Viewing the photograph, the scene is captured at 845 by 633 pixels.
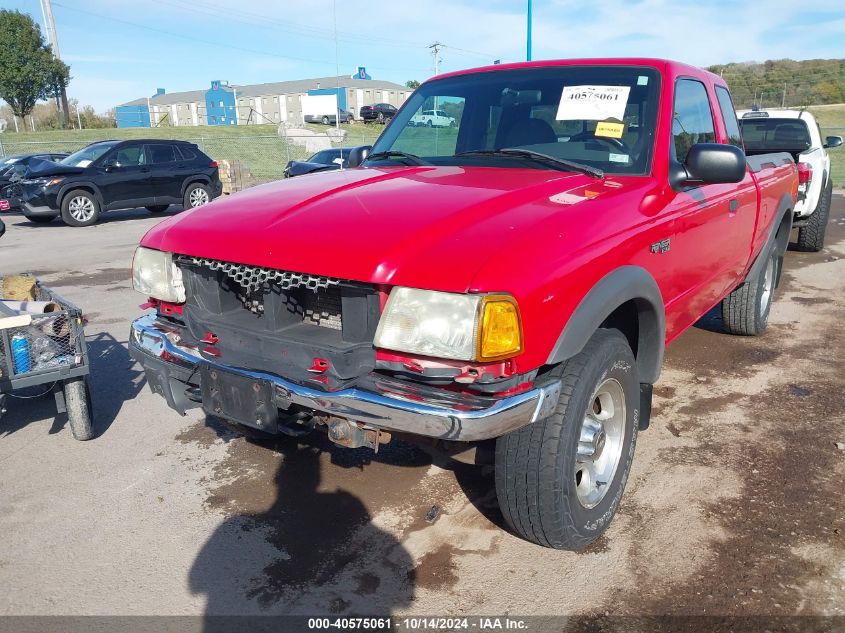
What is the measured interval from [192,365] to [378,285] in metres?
0.98

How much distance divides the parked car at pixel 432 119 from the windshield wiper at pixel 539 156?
428 mm

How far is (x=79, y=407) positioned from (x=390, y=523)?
205cm

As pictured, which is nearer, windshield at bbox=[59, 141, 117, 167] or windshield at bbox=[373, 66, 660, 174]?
windshield at bbox=[373, 66, 660, 174]

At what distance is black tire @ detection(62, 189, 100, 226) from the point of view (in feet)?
44.5

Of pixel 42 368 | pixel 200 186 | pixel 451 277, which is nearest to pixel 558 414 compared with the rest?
pixel 451 277

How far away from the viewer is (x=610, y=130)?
3357 millimetres

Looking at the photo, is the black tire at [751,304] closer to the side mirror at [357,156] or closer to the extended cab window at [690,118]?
the extended cab window at [690,118]

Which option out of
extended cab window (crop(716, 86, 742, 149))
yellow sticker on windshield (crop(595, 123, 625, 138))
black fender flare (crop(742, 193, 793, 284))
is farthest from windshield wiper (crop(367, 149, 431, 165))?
black fender flare (crop(742, 193, 793, 284))

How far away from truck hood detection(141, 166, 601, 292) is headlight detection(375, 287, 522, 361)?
58 mm

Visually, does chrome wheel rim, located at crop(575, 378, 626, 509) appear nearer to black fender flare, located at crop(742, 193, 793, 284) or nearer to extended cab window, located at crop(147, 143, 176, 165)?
black fender flare, located at crop(742, 193, 793, 284)

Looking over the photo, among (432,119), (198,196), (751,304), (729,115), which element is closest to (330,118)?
(198,196)

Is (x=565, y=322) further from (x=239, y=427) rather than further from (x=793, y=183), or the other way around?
(x=793, y=183)

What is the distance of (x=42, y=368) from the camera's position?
3.69 meters

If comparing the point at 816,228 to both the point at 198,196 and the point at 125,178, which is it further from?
the point at 125,178
